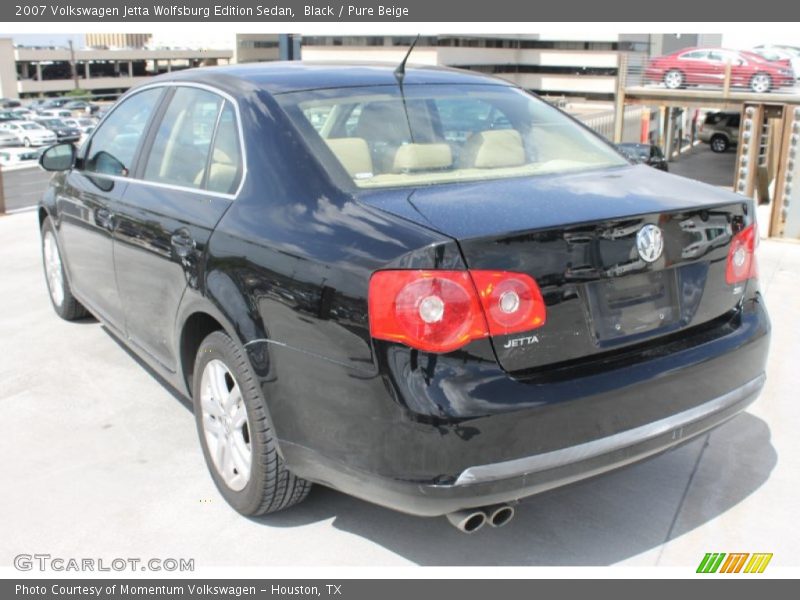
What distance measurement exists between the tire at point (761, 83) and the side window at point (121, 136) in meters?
36.1

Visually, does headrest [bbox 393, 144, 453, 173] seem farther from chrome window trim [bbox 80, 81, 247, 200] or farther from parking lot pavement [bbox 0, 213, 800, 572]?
parking lot pavement [bbox 0, 213, 800, 572]

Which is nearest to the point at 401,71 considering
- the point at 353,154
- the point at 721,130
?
the point at 353,154

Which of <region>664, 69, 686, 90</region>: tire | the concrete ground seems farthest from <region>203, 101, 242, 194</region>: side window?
<region>664, 69, 686, 90</region>: tire

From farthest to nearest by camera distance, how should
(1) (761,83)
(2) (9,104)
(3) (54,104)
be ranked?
1. (3) (54,104)
2. (2) (9,104)
3. (1) (761,83)

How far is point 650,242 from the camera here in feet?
8.66

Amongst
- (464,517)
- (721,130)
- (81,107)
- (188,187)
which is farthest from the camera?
(81,107)

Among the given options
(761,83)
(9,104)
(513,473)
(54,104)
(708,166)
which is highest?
(761,83)

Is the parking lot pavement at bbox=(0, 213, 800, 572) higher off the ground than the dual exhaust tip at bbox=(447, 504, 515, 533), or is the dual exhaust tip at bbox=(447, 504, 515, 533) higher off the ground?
the dual exhaust tip at bbox=(447, 504, 515, 533)

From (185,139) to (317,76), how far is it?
659mm

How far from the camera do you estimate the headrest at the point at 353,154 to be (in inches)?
116

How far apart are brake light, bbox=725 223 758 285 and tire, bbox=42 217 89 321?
407 centimetres

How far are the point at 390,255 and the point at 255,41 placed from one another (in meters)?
120

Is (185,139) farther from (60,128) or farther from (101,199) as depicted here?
(60,128)

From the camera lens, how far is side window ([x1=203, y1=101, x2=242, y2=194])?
3147mm
